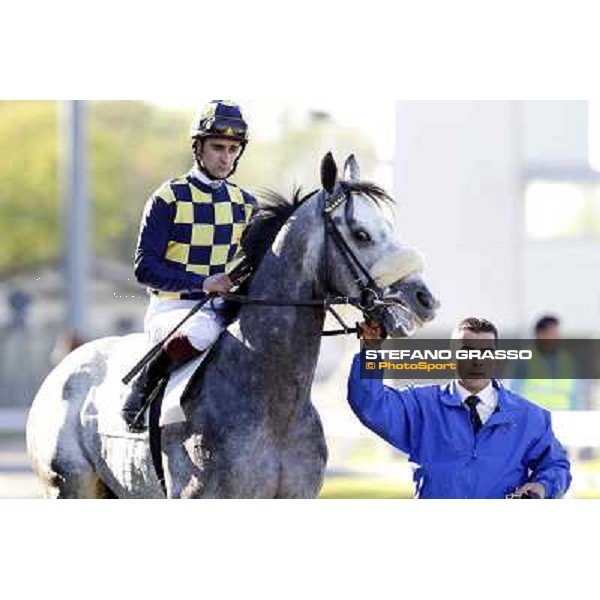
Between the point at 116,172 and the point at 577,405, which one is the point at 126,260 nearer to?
the point at 116,172

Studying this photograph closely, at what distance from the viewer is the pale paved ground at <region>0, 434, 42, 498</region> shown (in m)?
9.84

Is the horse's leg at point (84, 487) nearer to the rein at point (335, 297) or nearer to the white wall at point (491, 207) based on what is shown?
the rein at point (335, 297)

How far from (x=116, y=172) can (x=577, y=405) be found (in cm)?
1775

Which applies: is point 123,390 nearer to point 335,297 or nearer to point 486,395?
point 335,297

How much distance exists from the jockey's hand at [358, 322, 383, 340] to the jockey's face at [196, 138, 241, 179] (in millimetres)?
849

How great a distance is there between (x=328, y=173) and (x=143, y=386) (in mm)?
976

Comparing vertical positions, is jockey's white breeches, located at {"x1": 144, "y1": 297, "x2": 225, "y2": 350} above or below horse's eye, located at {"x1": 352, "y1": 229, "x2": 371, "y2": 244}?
below

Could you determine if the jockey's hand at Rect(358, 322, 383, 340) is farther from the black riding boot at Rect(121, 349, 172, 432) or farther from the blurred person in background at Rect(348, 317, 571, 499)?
the black riding boot at Rect(121, 349, 172, 432)

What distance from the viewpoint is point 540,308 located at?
27.0 feet

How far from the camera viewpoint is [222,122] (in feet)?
17.0

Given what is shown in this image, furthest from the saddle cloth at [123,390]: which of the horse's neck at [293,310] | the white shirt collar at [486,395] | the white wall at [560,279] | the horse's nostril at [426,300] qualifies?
the white wall at [560,279]

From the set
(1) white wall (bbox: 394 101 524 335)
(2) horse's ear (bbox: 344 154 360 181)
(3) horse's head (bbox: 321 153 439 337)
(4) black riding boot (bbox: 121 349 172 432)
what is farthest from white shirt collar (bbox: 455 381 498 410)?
(1) white wall (bbox: 394 101 524 335)

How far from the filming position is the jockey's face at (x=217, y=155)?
5230 millimetres
